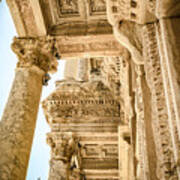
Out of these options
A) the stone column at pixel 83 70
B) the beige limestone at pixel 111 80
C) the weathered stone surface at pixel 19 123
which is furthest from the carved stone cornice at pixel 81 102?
the weathered stone surface at pixel 19 123

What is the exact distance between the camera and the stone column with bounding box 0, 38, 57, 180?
3.77 meters

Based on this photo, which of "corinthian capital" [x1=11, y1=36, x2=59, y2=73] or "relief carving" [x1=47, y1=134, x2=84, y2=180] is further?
"relief carving" [x1=47, y1=134, x2=84, y2=180]

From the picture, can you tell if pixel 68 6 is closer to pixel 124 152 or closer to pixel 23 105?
pixel 23 105

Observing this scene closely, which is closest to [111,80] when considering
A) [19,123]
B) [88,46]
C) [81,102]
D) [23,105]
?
[81,102]

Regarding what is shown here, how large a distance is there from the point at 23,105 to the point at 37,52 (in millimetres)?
1331

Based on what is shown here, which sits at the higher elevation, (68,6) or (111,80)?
(68,6)

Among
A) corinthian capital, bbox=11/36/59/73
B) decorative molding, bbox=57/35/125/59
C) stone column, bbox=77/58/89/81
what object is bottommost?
corinthian capital, bbox=11/36/59/73

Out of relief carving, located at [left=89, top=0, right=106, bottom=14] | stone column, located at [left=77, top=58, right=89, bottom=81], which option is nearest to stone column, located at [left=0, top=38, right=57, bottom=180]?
relief carving, located at [left=89, top=0, right=106, bottom=14]

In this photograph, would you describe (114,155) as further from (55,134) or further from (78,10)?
(78,10)

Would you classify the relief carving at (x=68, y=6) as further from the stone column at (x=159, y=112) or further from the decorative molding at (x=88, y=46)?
the stone column at (x=159, y=112)

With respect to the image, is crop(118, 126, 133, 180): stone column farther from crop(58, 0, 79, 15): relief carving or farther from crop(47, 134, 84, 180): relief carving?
crop(58, 0, 79, 15): relief carving

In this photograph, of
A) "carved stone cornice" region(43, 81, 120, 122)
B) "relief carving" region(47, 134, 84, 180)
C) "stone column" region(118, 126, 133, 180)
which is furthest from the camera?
"carved stone cornice" region(43, 81, 120, 122)

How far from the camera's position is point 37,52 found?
5.17 meters

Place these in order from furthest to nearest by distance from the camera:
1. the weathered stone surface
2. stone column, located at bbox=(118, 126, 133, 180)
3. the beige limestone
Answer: stone column, located at bbox=(118, 126, 133, 180), the weathered stone surface, the beige limestone
